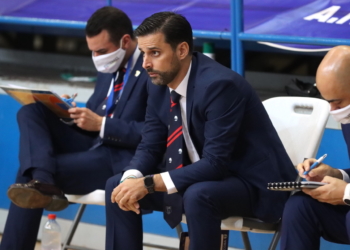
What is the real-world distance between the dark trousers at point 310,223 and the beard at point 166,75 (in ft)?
2.41

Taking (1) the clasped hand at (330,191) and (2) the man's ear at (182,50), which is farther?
(2) the man's ear at (182,50)

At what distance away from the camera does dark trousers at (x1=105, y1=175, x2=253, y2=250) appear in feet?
8.62

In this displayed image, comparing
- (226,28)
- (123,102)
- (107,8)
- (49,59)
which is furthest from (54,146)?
(49,59)

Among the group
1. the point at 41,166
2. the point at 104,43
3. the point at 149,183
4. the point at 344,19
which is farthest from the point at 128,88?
the point at 344,19

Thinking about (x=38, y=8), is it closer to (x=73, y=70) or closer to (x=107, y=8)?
(x=73, y=70)

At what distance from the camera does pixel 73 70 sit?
479cm

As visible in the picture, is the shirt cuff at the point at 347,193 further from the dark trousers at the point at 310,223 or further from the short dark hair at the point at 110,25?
the short dark hair at the point at 110,25

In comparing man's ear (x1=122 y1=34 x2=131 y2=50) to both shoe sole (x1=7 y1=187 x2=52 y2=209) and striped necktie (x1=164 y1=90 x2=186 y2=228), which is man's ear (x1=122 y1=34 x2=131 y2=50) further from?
shoe sole (x1=7 y1=187 x2=52 y2=209)

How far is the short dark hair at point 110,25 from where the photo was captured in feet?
11.4

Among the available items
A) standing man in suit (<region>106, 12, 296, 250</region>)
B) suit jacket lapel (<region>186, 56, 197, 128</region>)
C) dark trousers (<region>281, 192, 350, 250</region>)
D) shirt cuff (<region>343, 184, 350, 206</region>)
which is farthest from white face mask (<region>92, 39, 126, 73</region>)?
shirt cuff (<region>343, 184, 350, 206</region>)

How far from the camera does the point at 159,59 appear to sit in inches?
114

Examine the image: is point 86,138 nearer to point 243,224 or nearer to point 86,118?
point 86,118

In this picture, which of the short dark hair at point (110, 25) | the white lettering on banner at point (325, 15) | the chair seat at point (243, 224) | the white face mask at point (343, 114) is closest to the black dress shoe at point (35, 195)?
the chair seat at point (243, 224)

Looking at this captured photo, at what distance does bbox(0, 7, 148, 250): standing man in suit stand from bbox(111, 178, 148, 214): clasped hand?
0.53m
